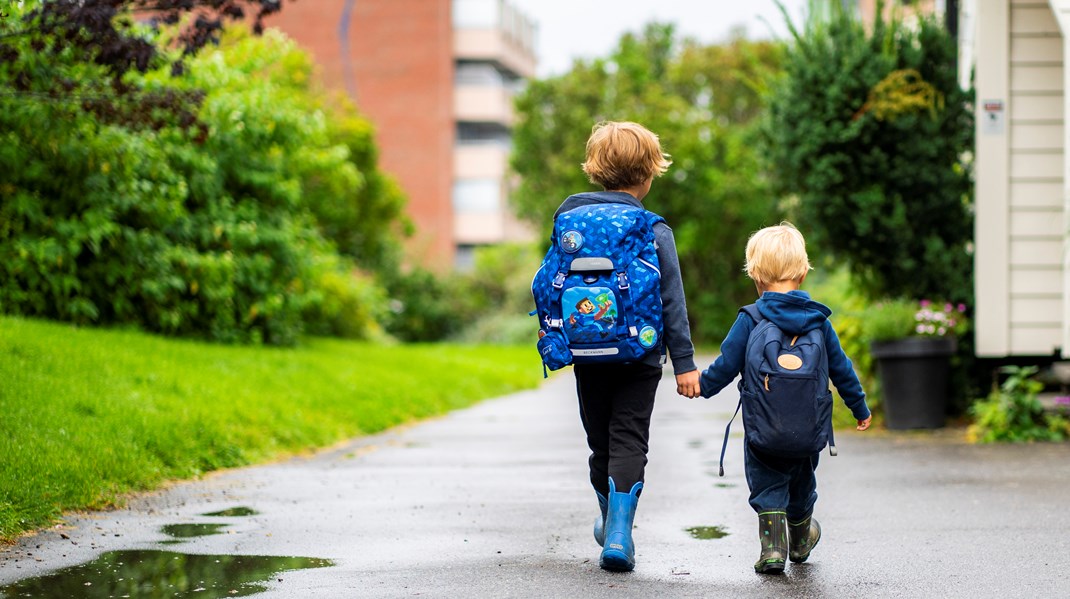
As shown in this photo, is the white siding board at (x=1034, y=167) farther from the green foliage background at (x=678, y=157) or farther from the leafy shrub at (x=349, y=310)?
the green foliage background at (x=678, y=157)

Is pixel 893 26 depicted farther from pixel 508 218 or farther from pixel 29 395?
pixel 508 218

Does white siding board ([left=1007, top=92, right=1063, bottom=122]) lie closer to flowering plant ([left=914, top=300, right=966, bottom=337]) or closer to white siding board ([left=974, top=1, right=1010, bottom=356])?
white siding board ([left=974, top=1, right=1010, bottom=356])

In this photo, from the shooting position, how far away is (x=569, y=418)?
14.7m

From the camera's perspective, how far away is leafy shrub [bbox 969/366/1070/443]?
34.6 ft

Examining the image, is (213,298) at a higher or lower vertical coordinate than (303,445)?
higher

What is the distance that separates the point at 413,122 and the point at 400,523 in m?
51.6

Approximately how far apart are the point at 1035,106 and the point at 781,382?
692cm

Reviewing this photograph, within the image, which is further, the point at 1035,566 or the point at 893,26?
the point at 893,26

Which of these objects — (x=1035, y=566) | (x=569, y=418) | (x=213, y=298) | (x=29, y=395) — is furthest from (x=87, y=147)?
(x=1035, y=566)

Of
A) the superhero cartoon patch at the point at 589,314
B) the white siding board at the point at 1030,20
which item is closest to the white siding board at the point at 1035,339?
the white siding board at the point at 1030,20

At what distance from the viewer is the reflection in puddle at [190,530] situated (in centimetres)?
639

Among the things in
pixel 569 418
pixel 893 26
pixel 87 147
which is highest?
pixel 893 26

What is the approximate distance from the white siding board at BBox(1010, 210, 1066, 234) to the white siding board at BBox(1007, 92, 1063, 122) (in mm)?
733

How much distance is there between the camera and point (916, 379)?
455 inches
